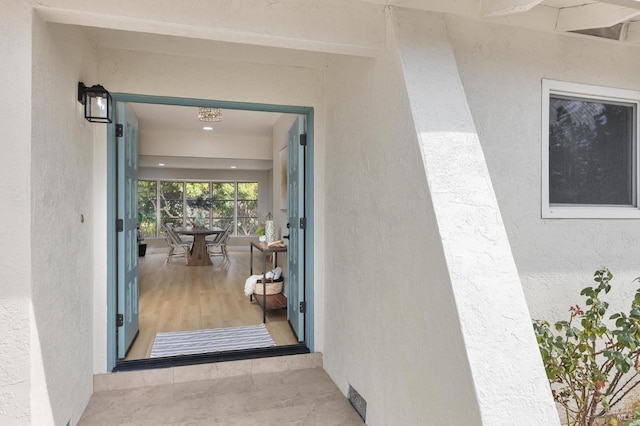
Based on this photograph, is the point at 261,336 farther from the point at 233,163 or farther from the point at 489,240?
the point at 233,163

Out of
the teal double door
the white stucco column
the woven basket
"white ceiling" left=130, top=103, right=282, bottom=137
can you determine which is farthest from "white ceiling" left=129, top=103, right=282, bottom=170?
the white stucco column

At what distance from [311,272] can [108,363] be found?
155 cm

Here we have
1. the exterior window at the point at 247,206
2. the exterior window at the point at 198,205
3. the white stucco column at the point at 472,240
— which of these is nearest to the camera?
the white stucco column at the point at 472,240

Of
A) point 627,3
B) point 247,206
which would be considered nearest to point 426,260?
point 627,3

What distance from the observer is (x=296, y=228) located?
11.0ft

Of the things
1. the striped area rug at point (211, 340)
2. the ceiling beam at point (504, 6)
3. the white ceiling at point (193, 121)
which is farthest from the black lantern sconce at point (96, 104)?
the white ceiling at point (193, 121)

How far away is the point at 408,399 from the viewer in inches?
65.6

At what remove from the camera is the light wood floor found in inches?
143

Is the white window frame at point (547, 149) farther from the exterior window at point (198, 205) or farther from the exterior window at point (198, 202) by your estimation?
the exterior window at point (198, 202)

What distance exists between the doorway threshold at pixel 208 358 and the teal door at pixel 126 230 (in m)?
0.15

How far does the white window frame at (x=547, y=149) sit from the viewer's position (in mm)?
2188

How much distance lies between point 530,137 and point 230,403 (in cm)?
244

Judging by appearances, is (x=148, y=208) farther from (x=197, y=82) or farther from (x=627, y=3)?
(x=627, y=3)

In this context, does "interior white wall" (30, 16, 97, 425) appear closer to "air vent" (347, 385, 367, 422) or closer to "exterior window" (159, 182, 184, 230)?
"air vent" (347, 385, 367, 422)
